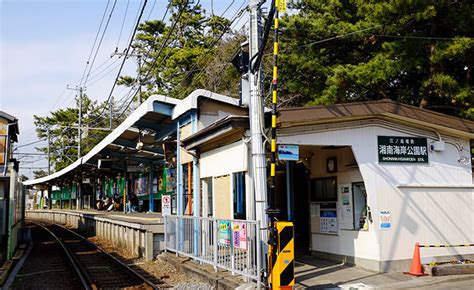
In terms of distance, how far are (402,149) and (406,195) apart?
3.23 feet

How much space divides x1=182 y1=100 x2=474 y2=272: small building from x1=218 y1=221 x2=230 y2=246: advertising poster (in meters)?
0.52

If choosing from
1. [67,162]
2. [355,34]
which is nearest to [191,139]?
[355,34]

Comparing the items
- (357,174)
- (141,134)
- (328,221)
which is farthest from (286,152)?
(141,134)

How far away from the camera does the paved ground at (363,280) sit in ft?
28.1

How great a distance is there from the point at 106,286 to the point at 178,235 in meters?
2.32

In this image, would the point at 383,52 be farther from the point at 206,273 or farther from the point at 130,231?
the point at 130,231

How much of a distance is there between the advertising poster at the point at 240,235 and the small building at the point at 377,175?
0.40 meters

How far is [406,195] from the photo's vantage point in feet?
32.9

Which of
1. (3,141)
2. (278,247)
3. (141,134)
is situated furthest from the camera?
(141,134)

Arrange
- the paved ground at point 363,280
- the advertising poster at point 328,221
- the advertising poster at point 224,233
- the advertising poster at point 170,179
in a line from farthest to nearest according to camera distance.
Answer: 1. the advertising poster at point 170,179
2. the advertising poster at point 328,221
3. the advertising poster at point 224,233
4. the paved ground at point 363,280

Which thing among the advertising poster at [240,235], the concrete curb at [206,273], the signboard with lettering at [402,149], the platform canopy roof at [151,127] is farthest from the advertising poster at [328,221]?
the platform canopy roof at [151,127]

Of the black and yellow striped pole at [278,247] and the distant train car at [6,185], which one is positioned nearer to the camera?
the black and yellow striped pole at [278,247]

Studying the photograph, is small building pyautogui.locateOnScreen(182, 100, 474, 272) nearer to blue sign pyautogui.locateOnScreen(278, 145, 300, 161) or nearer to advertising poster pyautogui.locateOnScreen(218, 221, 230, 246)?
blue sign pyautogui.locateOnScreen(278, 145, 300, 161)

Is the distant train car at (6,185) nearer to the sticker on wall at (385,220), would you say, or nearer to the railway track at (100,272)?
Answer: the railway track at (100,272)
